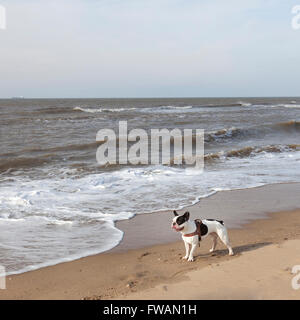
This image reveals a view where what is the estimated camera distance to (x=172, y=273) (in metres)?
4.69

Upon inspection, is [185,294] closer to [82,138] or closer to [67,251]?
[67,251]

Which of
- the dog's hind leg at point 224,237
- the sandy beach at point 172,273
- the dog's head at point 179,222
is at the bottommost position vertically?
the sandy beach at point 172,273

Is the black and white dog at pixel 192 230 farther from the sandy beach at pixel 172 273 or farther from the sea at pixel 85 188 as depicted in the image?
the sea at pixel 85 188

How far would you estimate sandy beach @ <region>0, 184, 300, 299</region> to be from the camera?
405cm

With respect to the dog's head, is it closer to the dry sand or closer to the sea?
the dry sand

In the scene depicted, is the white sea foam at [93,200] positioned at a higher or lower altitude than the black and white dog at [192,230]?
lower

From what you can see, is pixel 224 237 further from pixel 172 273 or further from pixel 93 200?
pixel 93 200

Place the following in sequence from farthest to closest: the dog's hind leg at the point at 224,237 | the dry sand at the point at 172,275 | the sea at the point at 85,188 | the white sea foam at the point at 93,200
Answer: the sea at the point at 85,188
the white sea foam at the point at 93,200
the dog's hind leg at the point at 224,237
the dry sand at the point at 172,275

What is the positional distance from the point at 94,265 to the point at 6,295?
123 centimetres

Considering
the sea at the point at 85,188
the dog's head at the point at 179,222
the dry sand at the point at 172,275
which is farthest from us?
the sea at the point at 85,188

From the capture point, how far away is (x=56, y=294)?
14.2ft

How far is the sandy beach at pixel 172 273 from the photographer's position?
4.05 metres

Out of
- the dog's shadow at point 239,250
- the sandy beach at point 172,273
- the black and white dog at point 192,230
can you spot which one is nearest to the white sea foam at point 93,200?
the sandy beach at point 172,273
